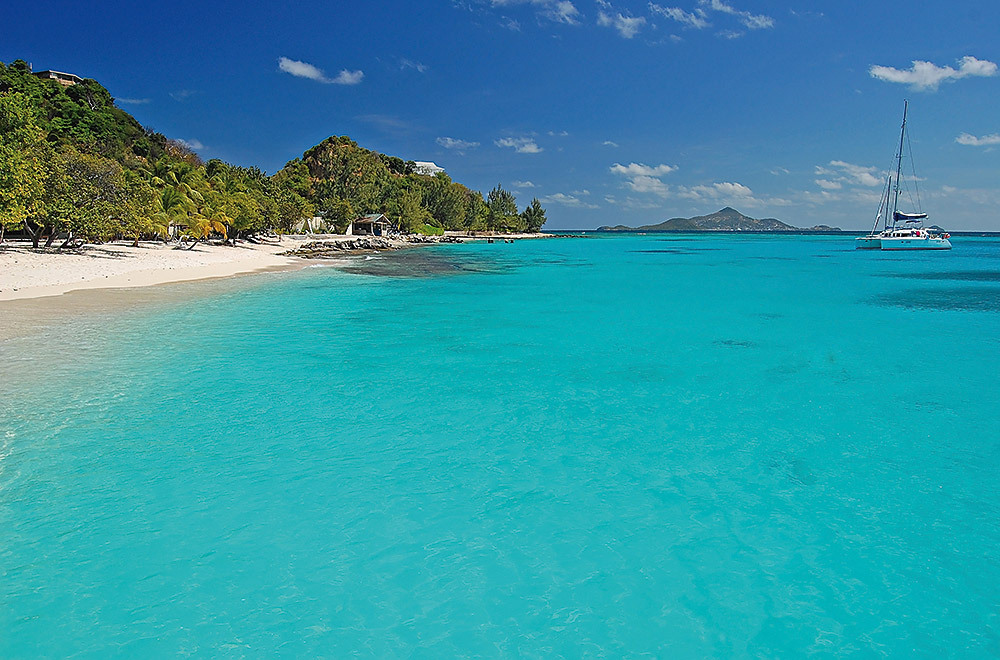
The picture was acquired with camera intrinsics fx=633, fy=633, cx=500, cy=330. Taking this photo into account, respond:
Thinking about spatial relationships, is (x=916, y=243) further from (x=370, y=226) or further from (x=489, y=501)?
(x=489, y=501)

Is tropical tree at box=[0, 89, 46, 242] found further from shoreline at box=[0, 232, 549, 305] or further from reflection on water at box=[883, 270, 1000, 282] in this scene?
reflection on water at box=[883, 270, 1000, 282]

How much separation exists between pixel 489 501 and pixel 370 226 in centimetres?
8689

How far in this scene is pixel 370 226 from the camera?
8981cm

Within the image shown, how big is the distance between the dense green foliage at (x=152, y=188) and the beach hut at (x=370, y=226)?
10.6ft

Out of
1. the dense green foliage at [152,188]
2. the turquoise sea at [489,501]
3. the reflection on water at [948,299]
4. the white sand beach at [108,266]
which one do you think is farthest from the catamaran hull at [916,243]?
the turquoise sea at [489,501]

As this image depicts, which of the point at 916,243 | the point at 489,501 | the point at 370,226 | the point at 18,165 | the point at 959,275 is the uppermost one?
the point at 18,165

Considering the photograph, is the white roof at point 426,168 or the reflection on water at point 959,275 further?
the white roof at point 426,168

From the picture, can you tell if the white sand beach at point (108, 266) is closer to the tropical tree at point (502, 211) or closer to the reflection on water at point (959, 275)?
the reflection on water at point (959, 275)

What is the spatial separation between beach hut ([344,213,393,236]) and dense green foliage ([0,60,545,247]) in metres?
3.23

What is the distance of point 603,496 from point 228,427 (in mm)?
5063

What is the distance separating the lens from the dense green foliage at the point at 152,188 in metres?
28.4

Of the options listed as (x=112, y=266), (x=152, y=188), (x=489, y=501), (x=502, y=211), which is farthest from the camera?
(x=502, y=211)

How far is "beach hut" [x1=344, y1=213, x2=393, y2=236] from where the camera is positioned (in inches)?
3512

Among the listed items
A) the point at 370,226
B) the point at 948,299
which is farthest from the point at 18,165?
the point at 370,226
